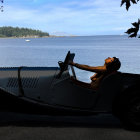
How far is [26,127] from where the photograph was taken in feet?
15.1

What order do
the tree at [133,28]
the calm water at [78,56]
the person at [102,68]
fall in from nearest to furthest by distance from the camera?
the tree at [133,28], the person at [102,68], the calm water at [78,56]

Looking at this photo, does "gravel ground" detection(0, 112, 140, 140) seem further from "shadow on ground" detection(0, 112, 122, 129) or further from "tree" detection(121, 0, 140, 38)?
"tree" detection(121, 0, 140, 38)

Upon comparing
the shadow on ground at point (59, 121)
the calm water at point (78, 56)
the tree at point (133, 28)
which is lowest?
the calm water at point (78, 56)

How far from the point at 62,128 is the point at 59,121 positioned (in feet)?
1.33

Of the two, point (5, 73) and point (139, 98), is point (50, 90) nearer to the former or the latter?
point (5, 73)

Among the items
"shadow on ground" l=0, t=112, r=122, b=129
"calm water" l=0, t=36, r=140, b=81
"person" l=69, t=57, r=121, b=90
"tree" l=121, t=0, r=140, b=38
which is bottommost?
"calm water" l=0, t=36, r=140, b=81

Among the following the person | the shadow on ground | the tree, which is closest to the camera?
the tree

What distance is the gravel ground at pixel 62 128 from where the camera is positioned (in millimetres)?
4172

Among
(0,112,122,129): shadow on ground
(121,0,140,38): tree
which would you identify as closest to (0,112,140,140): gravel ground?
(0,112,122,129): shadow on ground

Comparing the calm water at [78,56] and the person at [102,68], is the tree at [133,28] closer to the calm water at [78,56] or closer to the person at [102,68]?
the person at [102,68]

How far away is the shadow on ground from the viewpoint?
15.5 feet

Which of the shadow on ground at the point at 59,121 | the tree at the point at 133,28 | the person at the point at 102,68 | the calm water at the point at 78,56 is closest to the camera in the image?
the tree at the point at 133,28

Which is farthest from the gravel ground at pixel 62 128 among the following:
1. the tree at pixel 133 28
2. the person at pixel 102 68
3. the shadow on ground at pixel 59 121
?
the tree at pixel 133 28

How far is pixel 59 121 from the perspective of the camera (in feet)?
16.2
